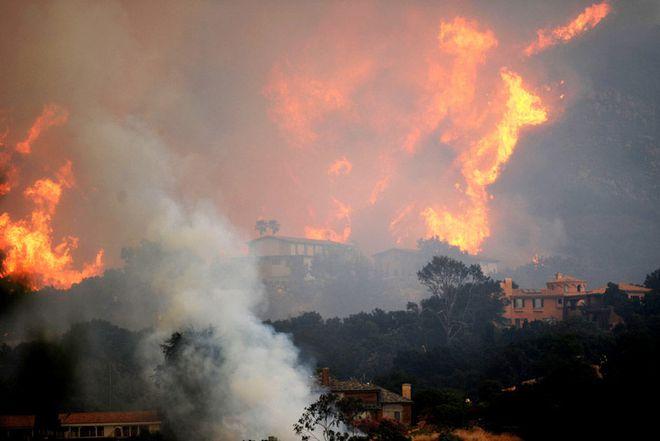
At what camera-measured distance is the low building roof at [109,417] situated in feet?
214

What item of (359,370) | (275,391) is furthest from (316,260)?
(275,391)

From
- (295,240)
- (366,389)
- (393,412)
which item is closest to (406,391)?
(393,412)

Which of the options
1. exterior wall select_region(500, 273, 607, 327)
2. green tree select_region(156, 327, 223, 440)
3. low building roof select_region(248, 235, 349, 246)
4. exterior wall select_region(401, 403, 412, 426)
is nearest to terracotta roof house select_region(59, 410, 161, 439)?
green tree select_region(156, 327, 223, 440)

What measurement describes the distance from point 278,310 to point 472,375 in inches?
1855

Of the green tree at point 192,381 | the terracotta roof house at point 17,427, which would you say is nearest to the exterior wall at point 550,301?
the green tree at point 192,381

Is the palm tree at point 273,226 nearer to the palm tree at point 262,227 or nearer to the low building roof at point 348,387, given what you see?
the palm tree at point 262,227

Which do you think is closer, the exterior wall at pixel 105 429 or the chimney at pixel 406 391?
the exterior wall at pixel 105 429

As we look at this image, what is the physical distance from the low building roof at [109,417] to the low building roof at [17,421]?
242cm

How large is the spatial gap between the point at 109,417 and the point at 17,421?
744cm

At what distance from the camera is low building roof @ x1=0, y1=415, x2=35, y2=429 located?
217 feet

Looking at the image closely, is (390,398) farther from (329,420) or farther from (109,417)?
(109,417)

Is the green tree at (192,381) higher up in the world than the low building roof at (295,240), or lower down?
lower down

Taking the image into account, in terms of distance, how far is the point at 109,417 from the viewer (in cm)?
6656

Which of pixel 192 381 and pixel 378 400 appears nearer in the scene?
pixel 192 381
